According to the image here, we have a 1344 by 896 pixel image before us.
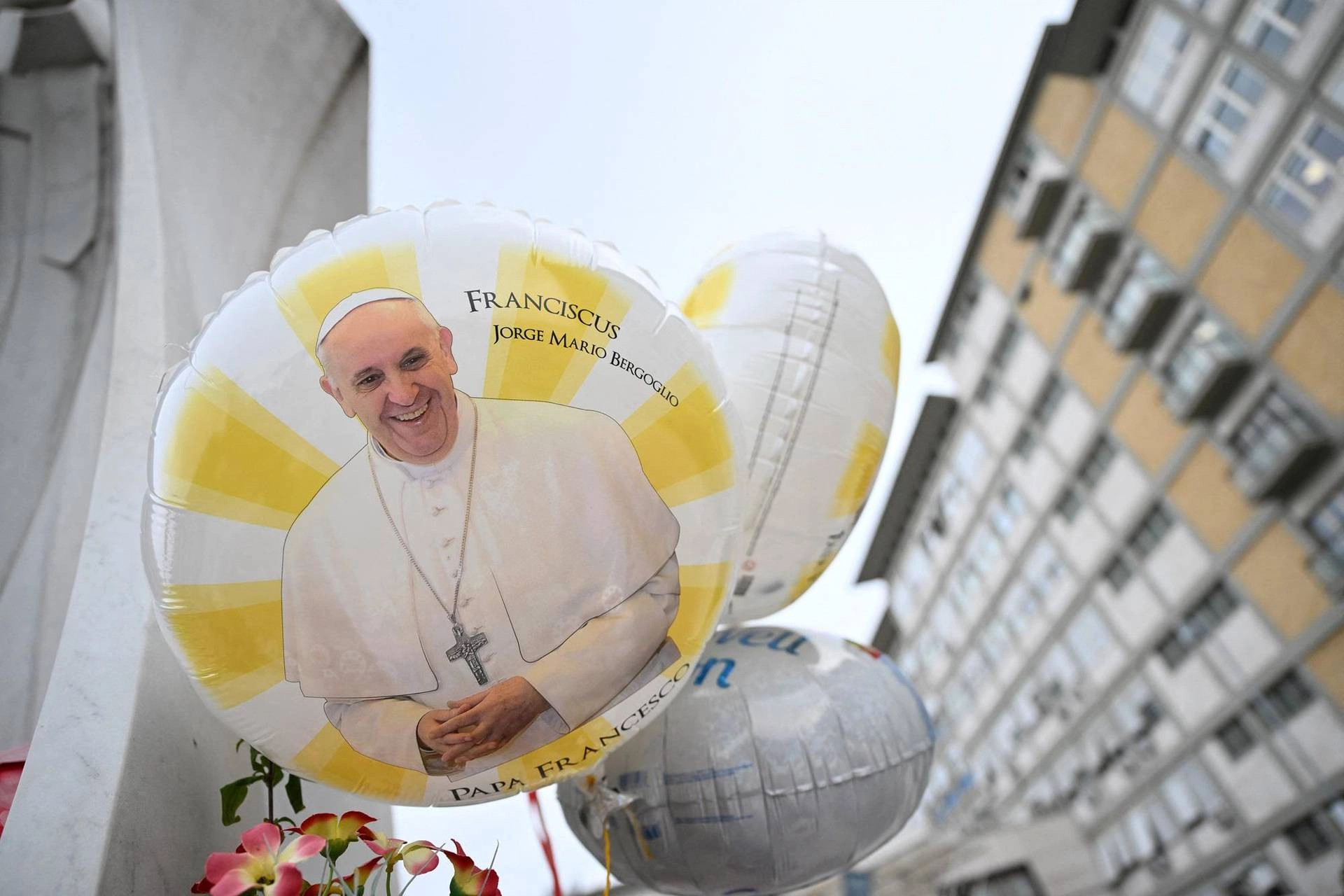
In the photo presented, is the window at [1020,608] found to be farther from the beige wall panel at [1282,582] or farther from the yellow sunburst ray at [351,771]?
the yellow sunburst ray at [351,771]

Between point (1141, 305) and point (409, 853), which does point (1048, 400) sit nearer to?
point (1141, 305)

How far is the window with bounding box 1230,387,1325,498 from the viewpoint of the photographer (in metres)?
11.3

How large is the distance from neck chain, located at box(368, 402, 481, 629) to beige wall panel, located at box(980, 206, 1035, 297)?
53.8 ft

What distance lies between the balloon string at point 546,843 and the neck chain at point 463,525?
0.93m

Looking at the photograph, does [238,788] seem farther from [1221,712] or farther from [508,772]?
[1221,712]

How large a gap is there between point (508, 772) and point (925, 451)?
19.3 m

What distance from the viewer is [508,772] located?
2.40 metres

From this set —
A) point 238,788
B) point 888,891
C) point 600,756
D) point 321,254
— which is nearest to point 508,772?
point 600,756

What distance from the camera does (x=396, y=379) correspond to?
202 cm

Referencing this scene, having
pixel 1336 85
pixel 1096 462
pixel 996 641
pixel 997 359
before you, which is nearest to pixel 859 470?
pixel 1336 85

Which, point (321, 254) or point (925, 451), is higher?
point (925, 451)

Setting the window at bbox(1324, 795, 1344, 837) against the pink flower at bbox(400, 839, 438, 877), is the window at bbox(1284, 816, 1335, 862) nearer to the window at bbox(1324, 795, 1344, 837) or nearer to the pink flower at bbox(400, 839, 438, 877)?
Answer: the window at bbox(1324, 795, 1344, 837)

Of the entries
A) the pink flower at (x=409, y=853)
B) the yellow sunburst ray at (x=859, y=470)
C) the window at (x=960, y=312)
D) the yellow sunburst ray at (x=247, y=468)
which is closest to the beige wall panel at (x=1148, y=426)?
the window at (x=960, y=312)

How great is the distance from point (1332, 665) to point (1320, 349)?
13.9 feet
